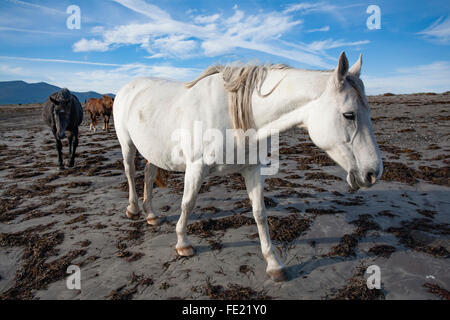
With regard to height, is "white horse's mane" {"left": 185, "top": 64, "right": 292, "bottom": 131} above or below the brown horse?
below

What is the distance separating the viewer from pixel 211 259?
9.66 ft

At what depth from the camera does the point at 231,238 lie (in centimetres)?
341

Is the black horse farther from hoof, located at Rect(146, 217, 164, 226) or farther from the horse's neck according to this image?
the horse's neck

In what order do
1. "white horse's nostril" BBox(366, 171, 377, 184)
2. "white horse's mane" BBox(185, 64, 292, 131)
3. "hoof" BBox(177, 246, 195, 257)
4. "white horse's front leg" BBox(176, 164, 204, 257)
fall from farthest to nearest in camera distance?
"hoof" BBox(177, 246, 195, 257) → "white horse's front leg" BBox(176, 164, 204, 257) → "white horse's mane" BBox(185, 64, 292, 131) → "white horse's nostril" BBox(366, 171, 377, 184)

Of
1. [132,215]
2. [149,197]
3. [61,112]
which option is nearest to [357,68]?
[149,197]

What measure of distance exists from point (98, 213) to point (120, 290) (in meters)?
2.23

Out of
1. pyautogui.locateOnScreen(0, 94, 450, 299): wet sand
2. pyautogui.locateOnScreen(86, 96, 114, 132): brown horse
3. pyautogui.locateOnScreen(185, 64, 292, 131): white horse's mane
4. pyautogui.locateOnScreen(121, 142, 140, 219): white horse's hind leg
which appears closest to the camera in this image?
pyautogui.locateOnScreen(185, 64, 292, 131): white horse's mane

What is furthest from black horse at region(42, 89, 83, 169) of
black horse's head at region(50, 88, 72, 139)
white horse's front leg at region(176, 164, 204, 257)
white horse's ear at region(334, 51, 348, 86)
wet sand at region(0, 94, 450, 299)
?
white horse's ear at region(334, 51, 348, 86)

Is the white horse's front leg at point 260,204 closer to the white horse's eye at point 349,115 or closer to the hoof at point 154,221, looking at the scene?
the white horse's eye at point 349,115

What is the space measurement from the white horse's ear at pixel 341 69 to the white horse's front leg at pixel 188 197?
4.98ft

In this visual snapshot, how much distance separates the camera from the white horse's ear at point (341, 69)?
1.78m

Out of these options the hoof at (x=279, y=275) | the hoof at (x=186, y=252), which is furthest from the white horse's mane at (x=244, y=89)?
the hoof at (x=186, y=252)

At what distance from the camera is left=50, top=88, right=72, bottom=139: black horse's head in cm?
721

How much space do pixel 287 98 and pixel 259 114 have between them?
12.0 inches
